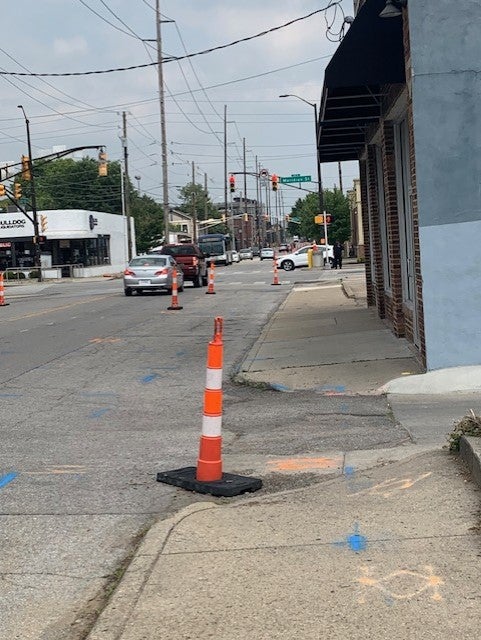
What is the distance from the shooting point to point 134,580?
16.2ft

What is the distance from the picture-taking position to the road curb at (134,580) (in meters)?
4.35

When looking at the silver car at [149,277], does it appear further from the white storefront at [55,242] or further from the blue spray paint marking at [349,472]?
the white storefront at [55,242]

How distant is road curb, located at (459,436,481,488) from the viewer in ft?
20.4

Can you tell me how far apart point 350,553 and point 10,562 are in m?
1.91

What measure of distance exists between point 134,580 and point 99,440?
4242 millimetres

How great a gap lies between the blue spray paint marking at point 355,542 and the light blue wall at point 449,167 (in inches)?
224

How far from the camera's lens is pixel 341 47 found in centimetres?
1159

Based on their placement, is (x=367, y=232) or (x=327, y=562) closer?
(x=327, y=562)

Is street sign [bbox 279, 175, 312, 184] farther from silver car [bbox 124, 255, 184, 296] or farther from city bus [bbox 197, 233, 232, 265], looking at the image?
silver car [bbox 124, 255, 184, 296]

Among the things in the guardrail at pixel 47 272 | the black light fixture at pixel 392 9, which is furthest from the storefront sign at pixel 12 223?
the black light fixture at pixel 392 9

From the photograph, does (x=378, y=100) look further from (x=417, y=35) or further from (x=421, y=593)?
(x=421, y=593)

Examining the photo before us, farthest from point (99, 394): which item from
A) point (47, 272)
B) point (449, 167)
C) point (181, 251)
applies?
point (47, 272)

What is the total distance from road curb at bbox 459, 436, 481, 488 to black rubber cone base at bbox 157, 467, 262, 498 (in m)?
1.46

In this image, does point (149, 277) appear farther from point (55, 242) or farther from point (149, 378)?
point (55, 242)
